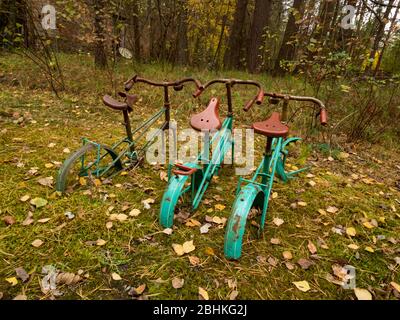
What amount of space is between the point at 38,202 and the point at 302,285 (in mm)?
2406

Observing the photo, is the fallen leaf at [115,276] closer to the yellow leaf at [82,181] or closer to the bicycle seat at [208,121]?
the yellow leaf at [82,181]

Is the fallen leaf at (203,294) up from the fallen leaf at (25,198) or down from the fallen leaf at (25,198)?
down

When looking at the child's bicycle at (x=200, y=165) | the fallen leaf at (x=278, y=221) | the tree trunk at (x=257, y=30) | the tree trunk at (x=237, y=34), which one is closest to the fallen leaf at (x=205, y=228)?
the child's bicycle at (x=200, y=165)

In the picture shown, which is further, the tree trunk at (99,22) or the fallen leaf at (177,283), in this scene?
the tree trunk at (99,22)

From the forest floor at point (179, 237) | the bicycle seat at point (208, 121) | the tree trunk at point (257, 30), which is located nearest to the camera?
the forest floor at point (179, 237)

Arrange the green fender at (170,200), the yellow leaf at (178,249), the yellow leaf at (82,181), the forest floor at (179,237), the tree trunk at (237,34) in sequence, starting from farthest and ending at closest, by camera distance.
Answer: the tree trunk at (237,34) < the yellow leaf at (82,181) < the green fender at (170,200) < the yellow leaf at (178,249) < the forest floor at (179,237)

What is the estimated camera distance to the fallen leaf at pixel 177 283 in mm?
2031

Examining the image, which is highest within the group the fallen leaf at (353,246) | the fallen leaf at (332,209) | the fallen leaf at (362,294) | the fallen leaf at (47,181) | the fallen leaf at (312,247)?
the fallen leaf at (47,181)

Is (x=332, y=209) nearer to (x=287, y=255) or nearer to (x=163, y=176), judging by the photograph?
(x=287, y=255)

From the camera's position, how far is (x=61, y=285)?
1983mm

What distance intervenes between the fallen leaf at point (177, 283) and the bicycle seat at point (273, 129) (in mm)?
1252

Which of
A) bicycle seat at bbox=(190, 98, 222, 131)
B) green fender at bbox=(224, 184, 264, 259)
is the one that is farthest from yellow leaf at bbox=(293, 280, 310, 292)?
bicycle seat at bbox=(190, 98, 222, 131)

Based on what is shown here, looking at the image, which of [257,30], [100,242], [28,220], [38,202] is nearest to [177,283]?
[100,242]
